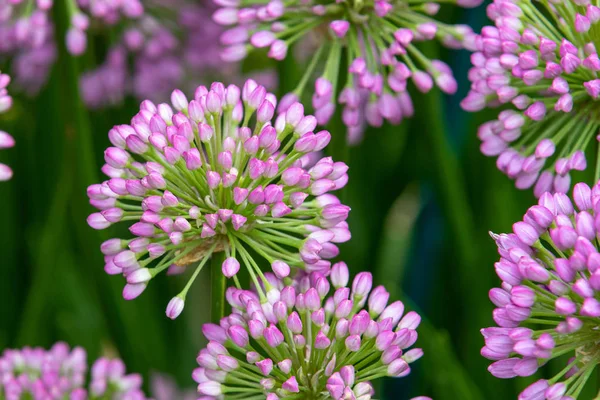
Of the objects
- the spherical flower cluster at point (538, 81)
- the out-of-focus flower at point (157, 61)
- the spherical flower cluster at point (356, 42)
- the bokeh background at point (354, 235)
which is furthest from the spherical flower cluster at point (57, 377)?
the out-of-focus flower at point (157, 61)

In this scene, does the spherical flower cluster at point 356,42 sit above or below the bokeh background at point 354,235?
above

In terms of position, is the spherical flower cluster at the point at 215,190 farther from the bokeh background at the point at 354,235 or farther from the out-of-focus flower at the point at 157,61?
the out-of-focus flower at the point at 157,61

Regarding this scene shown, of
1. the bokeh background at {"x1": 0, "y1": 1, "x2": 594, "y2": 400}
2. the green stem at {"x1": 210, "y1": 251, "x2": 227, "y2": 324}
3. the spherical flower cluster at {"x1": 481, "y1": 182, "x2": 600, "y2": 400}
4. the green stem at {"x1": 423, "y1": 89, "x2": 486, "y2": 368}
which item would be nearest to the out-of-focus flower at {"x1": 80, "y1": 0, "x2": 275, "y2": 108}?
the bokeh background at {"x1": 0, "y1": 1, "x2": 594, "y2": 400}

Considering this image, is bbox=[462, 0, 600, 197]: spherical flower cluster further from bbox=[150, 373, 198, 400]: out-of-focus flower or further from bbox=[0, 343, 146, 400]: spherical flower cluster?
bbox=[150, 373, 198, 400]: out-of-focus flower

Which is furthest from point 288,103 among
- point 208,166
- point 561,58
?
point 561,58

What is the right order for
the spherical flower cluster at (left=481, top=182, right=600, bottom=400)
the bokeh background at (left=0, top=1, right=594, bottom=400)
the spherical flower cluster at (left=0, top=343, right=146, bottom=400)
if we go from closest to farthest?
the spherical flower cluster at (left=481, top=182, right=600, bottom=400)
the spherical flower cluster at (left=0, top=343, right=146, bottom=400)
the bokeh background at (left=0, top=1, right=594, bottom=400)

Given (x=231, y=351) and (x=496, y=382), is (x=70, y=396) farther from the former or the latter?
(x=496, y=382)

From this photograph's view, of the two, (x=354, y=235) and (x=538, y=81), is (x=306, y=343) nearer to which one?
(x=538, y=81)
